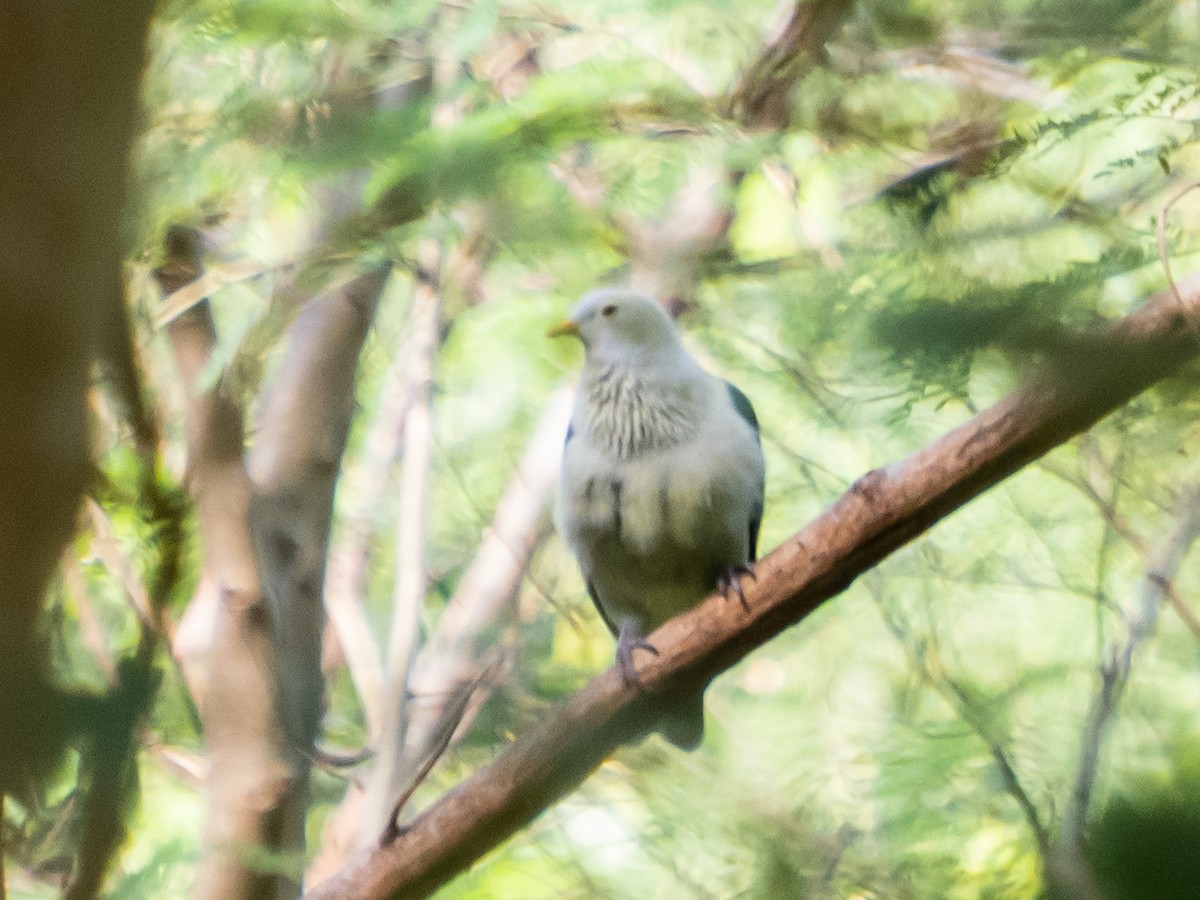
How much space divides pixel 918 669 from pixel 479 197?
60.0 inches

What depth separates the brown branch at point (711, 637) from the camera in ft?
5.93

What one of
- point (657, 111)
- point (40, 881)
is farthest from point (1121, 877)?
point (657, 111)

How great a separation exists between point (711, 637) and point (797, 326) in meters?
0.74

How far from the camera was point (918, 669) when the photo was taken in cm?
264

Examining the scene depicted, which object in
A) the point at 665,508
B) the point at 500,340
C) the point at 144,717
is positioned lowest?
the point at 500,340

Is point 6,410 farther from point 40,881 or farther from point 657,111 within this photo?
point 657,111

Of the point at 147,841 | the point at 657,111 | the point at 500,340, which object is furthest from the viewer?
the point at 500,340

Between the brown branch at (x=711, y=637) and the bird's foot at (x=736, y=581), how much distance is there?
2cm

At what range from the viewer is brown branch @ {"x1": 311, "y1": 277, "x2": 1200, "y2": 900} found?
5.93ft

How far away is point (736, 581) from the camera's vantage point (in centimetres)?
244

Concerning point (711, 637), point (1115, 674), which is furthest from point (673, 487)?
point (1115, 674)

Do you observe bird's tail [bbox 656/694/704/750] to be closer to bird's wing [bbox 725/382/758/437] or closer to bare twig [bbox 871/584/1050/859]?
bare twig [bbox 871/584/1050/859]

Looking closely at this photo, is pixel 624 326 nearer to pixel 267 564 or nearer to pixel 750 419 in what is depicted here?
pixel 750 419

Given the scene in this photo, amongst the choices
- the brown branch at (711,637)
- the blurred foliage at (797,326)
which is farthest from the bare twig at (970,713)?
the brown branch at (711,637)
